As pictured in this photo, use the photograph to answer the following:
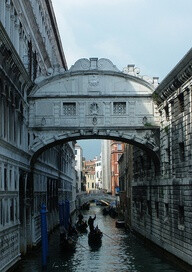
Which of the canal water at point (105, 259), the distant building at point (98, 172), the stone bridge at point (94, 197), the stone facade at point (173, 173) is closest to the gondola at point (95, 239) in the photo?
the canal water at point (105, 259)

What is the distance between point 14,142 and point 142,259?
674cm

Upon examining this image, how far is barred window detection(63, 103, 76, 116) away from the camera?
Answer: 20.6 m

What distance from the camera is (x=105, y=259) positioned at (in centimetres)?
2003

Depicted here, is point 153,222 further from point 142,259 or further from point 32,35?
point 32,35

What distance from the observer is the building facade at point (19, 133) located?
15.4m

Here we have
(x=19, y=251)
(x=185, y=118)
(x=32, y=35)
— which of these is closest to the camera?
(x=185, y=118)

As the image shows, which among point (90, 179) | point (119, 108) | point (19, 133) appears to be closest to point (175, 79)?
point (119, 108)

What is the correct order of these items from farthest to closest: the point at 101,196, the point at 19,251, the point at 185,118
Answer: the point at 101,196 → the point at 19,251 → the point at 185,118

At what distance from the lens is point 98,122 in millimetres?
20469

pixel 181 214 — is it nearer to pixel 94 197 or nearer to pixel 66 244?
pixel 66 244

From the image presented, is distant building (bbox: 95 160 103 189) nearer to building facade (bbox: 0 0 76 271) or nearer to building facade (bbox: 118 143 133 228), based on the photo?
building facade (bbox: 118 143 133 228)

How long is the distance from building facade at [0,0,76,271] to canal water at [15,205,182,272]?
0.90 meters

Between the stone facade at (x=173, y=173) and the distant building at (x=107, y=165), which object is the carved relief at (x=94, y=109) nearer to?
the stone facade at (x=173, y=173)

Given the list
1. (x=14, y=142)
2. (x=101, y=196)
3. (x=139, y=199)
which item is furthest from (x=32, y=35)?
(x=101, y=196)
